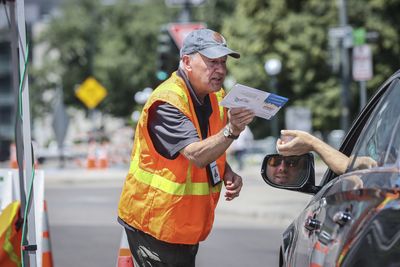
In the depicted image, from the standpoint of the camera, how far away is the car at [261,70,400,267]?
280 cm

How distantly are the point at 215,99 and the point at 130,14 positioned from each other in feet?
214

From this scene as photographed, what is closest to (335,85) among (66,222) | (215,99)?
(66,222)

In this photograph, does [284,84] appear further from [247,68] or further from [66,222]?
[66,222]

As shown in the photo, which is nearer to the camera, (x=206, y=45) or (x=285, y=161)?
(x=285, y=161)

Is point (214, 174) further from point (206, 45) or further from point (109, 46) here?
point (109, 46)

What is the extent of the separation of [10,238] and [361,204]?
336 cm

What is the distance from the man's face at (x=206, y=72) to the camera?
4410 mm

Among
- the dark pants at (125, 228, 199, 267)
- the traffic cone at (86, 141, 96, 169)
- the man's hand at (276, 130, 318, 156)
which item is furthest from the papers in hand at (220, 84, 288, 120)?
the traffic cone at (86, 141, 96, 169)

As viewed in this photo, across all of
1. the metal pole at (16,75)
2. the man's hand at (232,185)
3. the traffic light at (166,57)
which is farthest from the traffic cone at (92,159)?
the man's hand at (232,185)

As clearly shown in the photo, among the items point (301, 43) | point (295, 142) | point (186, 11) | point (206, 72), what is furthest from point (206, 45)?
point (301, 43)

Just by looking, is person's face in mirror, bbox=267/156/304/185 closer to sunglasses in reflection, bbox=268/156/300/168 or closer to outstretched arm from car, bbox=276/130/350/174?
sunglasses in reflection, bbox=268/156/300/168

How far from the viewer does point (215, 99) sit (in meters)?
4.71

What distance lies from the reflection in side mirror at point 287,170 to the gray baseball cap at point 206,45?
52 cm

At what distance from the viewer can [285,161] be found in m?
4.18
